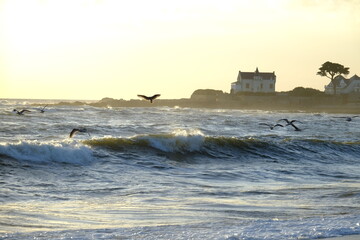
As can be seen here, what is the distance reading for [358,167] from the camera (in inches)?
810

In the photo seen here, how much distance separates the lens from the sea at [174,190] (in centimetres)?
909

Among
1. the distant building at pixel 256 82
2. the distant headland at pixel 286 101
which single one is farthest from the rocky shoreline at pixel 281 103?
the distant building at pixel 256 82

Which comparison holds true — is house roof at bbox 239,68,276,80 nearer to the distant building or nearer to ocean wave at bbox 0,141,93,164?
the distant building

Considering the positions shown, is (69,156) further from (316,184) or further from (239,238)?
(239,238)

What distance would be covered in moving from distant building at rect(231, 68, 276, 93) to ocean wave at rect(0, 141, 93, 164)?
116 metres

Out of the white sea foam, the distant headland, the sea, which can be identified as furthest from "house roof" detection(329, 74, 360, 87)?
the white sea foam

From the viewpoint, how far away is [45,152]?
62.4 ft

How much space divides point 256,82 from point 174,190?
123359 millimetres

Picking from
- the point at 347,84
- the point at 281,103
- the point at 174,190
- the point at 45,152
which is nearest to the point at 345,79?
the point at 347,84

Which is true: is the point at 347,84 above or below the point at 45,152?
above

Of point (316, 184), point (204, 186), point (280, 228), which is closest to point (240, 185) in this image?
point (204, 186)

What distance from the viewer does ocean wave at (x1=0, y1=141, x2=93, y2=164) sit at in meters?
18.5

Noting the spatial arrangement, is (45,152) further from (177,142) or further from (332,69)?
(332,69)

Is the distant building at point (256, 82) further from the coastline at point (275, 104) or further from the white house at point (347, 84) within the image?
the white house at point (347, 84)
